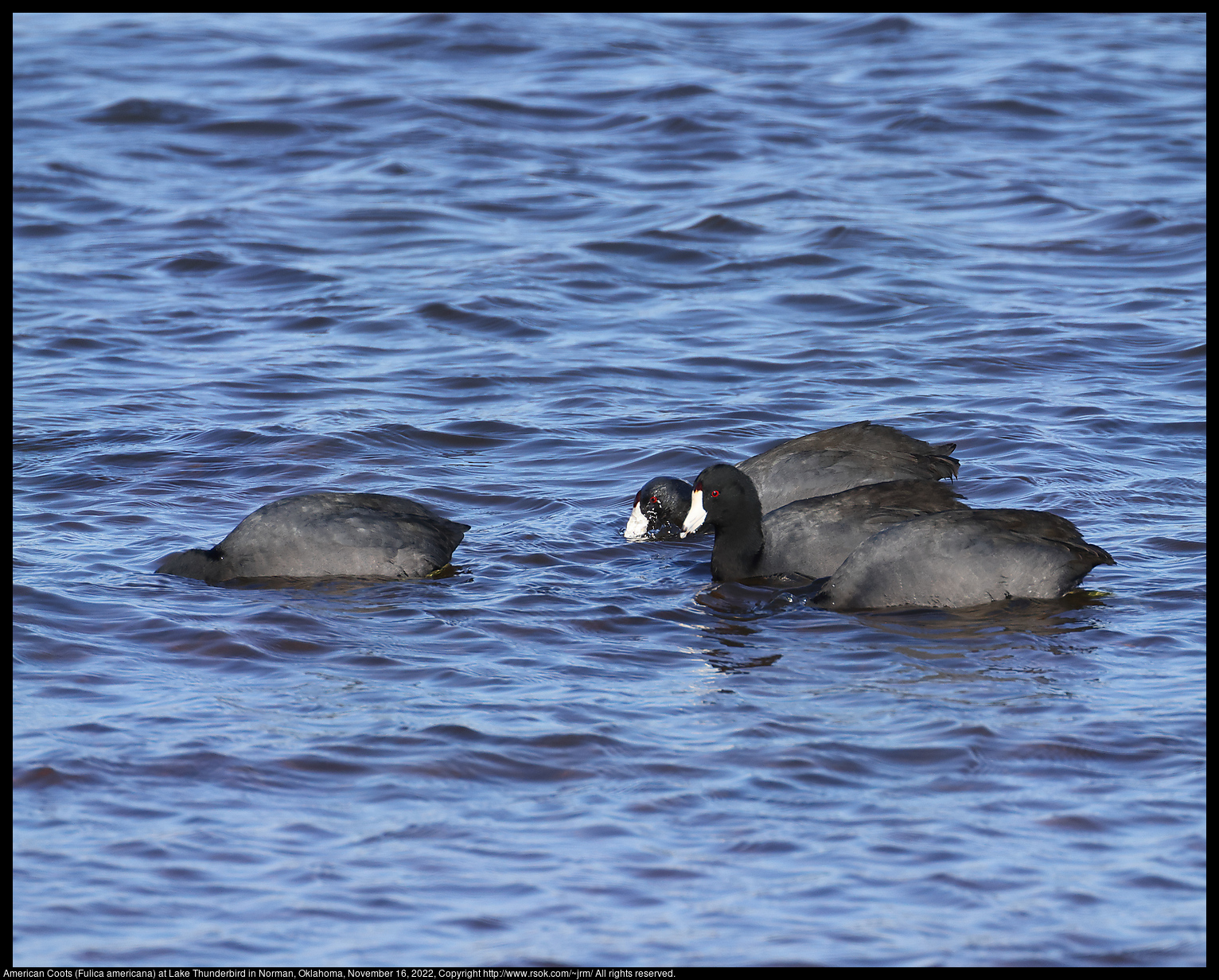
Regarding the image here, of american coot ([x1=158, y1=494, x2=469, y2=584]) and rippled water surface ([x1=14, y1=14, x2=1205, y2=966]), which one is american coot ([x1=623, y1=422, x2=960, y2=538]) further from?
american coot ([x1=158, y1=494, x2=469, y2=584])

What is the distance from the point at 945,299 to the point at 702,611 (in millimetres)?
5489

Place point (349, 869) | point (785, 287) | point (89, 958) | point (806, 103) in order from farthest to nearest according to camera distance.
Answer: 1. point (806, 103)
2. point (785, 287)
3. point (349, 869)
4. point (89, 958)

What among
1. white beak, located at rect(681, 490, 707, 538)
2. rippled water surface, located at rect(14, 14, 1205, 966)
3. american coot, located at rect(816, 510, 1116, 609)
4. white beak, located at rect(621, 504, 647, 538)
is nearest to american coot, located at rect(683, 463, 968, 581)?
white beak, located at rect(681, 490, 707, 538)

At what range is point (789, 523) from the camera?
23.6ft

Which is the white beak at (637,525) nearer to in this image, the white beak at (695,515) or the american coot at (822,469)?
the american coot at (822,469)

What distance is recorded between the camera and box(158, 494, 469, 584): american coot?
22.1 ft

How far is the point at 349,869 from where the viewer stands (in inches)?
171

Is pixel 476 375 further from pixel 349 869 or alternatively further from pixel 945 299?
pixel 349 869

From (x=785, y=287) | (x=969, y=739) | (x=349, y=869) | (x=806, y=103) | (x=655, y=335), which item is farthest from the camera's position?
(x=806, y=103)

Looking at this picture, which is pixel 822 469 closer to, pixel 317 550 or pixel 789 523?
pixel 789 523

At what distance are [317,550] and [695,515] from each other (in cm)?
166

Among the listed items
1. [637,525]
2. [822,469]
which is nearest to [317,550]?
[637,525]

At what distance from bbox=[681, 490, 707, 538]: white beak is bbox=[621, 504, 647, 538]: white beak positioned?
0.38 meters

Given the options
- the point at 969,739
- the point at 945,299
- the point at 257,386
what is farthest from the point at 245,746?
the point at 945,299
